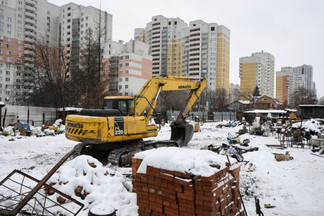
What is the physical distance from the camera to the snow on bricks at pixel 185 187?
379 cm

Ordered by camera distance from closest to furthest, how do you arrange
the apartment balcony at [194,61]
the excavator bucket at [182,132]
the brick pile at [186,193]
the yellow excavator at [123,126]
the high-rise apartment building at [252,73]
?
the brick pile at [186,193]
the yellow excavator at [123,126]
the excavator bucket at [182,132]
the apartment balcony at [194,61]
the high-rise apartment building at [252,73]

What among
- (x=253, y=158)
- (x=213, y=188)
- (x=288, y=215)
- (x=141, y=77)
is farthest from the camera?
(x=141, y=77)

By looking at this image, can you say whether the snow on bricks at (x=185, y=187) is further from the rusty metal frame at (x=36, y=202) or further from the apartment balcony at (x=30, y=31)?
the apartment balcony at (x=30, y=31)

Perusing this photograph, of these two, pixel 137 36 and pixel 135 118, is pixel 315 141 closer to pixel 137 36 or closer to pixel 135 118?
pixel 135 118

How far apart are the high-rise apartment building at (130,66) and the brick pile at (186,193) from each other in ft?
179

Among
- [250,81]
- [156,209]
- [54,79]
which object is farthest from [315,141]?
[250,81]

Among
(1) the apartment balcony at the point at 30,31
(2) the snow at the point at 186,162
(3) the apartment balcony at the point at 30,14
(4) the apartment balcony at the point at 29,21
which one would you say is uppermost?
(3) the apartment balcony at the point at 30,14

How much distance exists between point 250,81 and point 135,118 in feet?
334

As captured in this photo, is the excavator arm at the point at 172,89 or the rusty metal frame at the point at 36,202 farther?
the excavator arm at the point at 172,89

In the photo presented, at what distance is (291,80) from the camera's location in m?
136

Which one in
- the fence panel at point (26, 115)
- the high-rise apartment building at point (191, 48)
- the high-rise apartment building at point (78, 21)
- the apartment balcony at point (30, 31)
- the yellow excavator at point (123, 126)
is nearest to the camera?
the yellow excavator at point (123, 126)

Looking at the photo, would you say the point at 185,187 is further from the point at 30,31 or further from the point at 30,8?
the point at 30,8

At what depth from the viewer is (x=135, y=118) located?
903 centimetres

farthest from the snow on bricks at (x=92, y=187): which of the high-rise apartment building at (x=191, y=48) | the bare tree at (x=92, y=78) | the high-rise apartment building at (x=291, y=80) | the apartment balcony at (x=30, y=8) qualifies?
the high-rise apartment building at (x=291, y=80)
